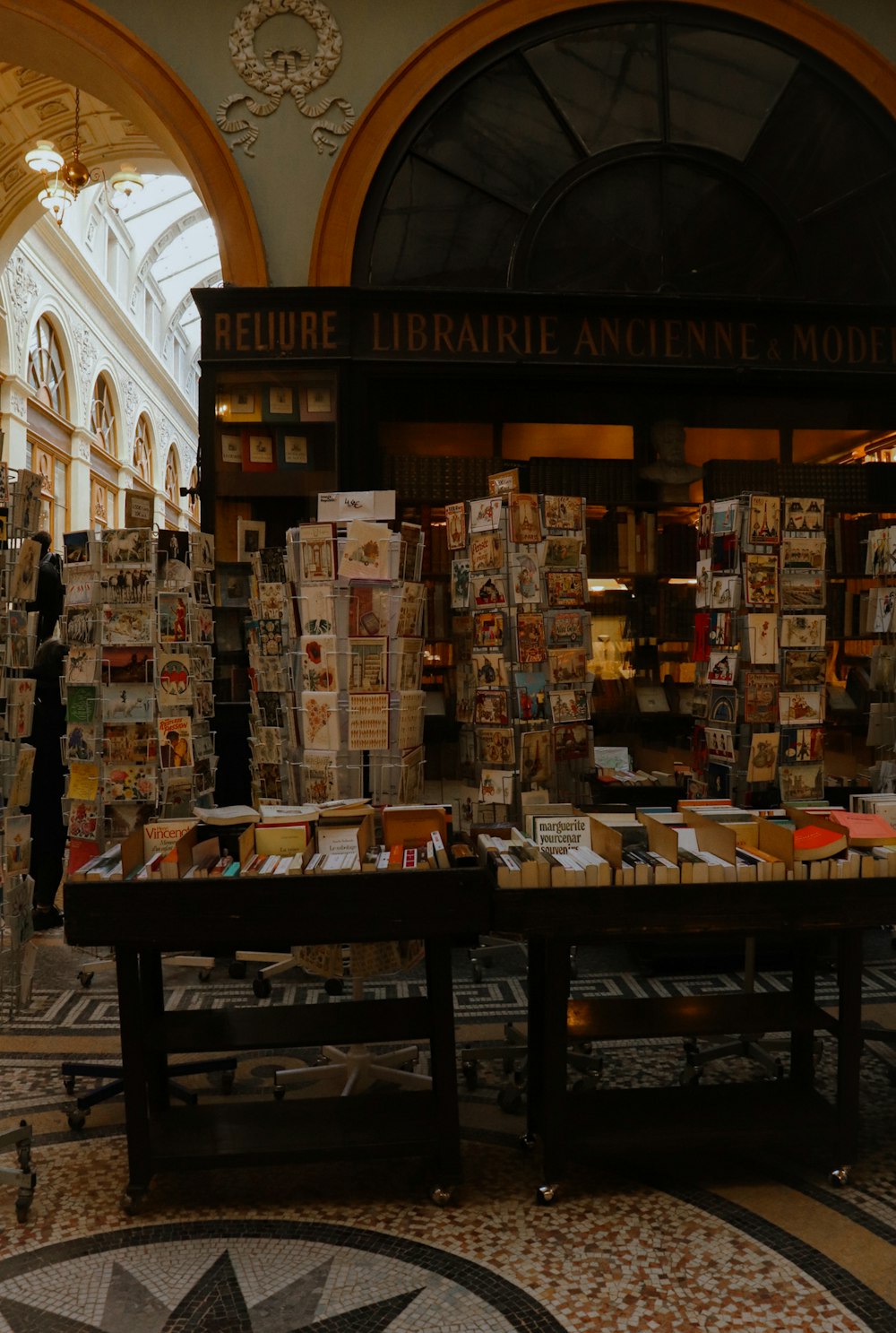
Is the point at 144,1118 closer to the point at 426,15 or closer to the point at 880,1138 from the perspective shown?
the point at 880,1138

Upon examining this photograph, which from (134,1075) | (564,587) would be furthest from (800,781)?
(134,1075)

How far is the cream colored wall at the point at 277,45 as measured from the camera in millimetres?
6480

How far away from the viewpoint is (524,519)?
17.1 feet

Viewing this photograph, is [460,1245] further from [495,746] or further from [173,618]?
[173,618]

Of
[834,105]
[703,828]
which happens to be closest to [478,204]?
[834,105]

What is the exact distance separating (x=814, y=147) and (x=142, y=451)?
Answer: 15.1 metres

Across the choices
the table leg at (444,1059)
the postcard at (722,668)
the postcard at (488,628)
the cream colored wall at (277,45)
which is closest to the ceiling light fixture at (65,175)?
the cream colored wall at (277,45)

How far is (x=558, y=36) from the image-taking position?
Result: 22.2ft

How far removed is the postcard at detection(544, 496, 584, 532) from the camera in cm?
533

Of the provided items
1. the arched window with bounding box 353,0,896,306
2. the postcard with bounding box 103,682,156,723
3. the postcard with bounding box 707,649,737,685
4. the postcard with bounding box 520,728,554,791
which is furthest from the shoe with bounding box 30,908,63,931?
the arched window with bounding box 353,0,896,306

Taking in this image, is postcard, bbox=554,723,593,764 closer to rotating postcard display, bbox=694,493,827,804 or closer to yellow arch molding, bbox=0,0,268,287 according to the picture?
rotating postcard display, bbox=694,493,827,804

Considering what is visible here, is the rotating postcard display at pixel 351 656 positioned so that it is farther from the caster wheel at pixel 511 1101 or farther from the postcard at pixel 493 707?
the caster wheel at pixel 511 1101

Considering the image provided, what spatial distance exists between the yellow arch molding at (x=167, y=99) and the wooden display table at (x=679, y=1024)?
482 cm

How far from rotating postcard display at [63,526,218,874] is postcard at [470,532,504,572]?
1.41 metres
